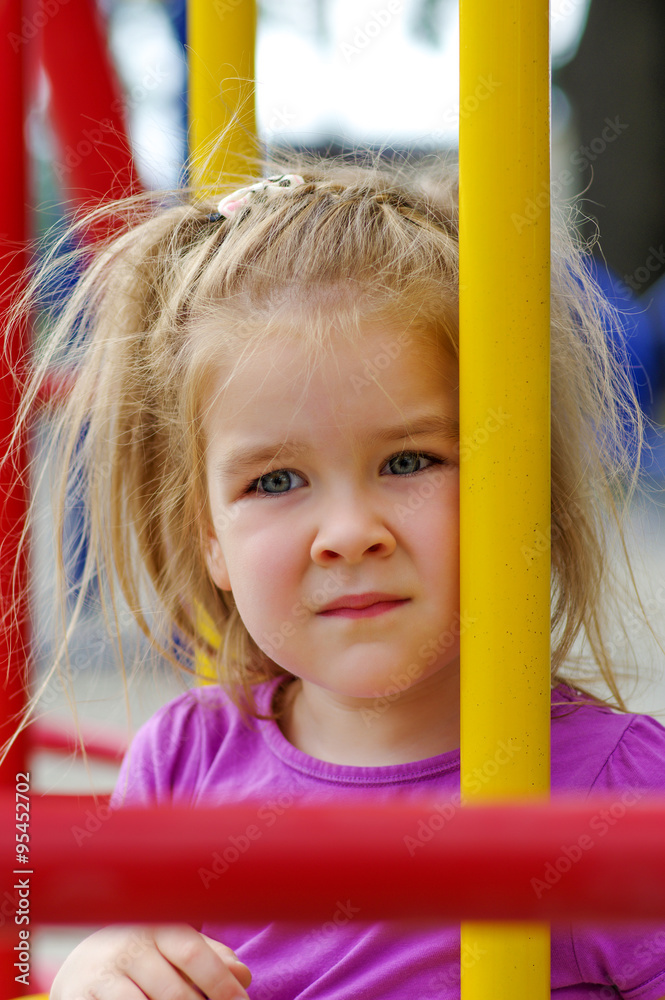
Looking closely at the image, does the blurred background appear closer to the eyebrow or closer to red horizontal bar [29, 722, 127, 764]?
red horizontal bar [29, 722, 127, 764]

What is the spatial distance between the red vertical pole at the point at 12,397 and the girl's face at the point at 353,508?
178mm

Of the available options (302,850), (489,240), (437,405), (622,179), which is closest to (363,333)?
(437,405)

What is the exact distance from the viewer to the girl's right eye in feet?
2.49

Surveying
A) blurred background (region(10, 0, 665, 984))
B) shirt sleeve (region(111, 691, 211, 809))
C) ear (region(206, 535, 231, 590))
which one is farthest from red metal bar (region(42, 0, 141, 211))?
shirt sleeve (region(111, 691, 211, 809))

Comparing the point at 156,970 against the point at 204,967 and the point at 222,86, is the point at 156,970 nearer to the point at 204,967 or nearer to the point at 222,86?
the point at 204,967

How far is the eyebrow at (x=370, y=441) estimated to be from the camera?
72 centimetres

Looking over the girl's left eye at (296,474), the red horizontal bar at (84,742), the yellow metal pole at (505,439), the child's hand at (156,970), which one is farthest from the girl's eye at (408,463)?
the red horizontal bar at (84,742)

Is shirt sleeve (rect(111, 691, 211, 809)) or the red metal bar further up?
the red metal bar

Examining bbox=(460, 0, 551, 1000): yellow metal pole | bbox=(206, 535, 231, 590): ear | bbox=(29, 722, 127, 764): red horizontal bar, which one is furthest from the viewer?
bbox=(29, 722, 127, 764): red horizontal bar

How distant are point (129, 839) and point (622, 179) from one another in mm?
4091

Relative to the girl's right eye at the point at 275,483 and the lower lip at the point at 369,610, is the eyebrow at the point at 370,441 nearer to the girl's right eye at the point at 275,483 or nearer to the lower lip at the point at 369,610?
the girl's right eye at the point at 275,483

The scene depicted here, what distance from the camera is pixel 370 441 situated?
722 millimetres

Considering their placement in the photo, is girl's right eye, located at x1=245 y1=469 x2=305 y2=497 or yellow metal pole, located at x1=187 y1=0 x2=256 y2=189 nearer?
girl's right eye, located at x1=245 y1=469 x2=305 y2=497

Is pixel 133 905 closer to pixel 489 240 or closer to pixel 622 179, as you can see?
pixel 489 240
